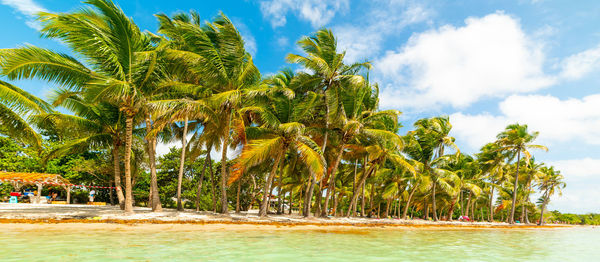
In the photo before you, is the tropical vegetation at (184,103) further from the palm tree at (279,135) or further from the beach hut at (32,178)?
the beach hut at (32,178)

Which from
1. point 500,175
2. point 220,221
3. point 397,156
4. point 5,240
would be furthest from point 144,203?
point 500,175

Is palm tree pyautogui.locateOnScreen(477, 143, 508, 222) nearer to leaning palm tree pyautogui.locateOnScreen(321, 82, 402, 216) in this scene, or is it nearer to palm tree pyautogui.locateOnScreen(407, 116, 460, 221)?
palm tree pyautogui.locateOnScreen(407, 116, 460, 221)

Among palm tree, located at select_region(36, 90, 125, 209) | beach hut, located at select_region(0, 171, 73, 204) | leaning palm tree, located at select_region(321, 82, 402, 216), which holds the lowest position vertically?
beach hut, located at select_region(0, 171, 73, 204)

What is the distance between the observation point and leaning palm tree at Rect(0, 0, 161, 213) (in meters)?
10.9

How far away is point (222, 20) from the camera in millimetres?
15633

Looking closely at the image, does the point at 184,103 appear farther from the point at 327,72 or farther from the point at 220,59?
the point at 327,72

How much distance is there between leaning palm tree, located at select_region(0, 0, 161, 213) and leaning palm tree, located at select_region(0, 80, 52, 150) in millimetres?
618

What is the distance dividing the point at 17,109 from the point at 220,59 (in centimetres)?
761

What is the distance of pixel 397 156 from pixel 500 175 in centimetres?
2697

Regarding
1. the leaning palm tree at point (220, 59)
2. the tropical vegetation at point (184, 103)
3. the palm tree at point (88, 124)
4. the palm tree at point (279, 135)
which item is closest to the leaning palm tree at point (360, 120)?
the tropical vegetation at point (184, 103)

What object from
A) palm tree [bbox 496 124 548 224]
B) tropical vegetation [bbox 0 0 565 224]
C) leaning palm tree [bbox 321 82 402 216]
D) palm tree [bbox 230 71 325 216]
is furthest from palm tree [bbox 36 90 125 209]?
palm tree [bbox 496 124 548 224]

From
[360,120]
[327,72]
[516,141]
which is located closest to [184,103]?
[327,72]

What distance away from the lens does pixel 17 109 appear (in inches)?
425

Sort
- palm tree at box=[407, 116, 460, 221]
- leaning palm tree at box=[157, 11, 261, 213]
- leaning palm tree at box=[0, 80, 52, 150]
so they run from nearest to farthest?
leaning palm tree at box=[0, 80, 52, 150] → leaning palm tree at box=[157, 11, 261, 213] → palm tree at box=[407, 116, 460, 221]
